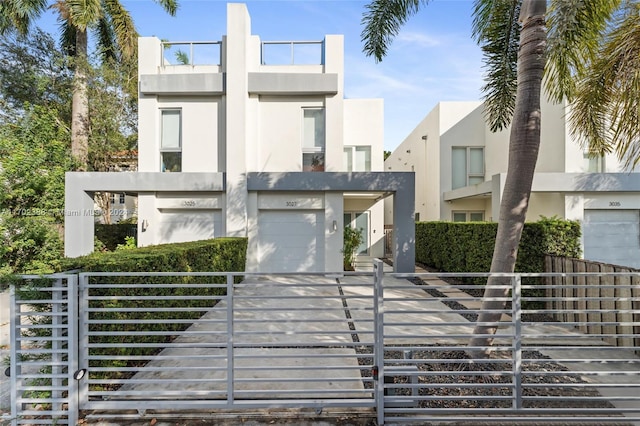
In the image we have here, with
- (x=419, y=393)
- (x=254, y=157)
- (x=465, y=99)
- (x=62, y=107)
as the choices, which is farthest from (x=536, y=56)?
(x=62, y=107)

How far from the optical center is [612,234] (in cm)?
1013

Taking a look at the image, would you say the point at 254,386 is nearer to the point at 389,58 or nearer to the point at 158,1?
the point at 389,58

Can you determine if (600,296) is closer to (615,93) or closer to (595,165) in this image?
(615,93)

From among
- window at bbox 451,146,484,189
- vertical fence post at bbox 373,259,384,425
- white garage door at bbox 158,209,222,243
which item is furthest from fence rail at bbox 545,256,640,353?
window at bbox 451,146,484,189

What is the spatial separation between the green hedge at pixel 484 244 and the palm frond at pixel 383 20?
5098 millimetres

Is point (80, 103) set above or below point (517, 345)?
above

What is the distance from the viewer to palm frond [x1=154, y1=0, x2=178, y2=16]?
12.3m

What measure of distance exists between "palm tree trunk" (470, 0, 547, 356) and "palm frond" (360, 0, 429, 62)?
2.35m

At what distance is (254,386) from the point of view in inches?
143

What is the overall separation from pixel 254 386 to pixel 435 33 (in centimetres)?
845

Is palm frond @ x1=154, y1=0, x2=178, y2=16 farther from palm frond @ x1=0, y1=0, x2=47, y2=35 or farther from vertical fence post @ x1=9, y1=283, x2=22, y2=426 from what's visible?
vertical fence post @ x1=9, y1=283, x2=22, y2=426

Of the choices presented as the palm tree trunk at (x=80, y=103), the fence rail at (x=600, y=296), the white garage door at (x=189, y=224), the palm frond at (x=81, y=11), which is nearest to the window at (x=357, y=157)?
the white garage door at (x=189, y=224)

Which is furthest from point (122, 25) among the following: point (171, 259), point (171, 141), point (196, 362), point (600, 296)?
point (600, 296)

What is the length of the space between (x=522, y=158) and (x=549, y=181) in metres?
7.96
